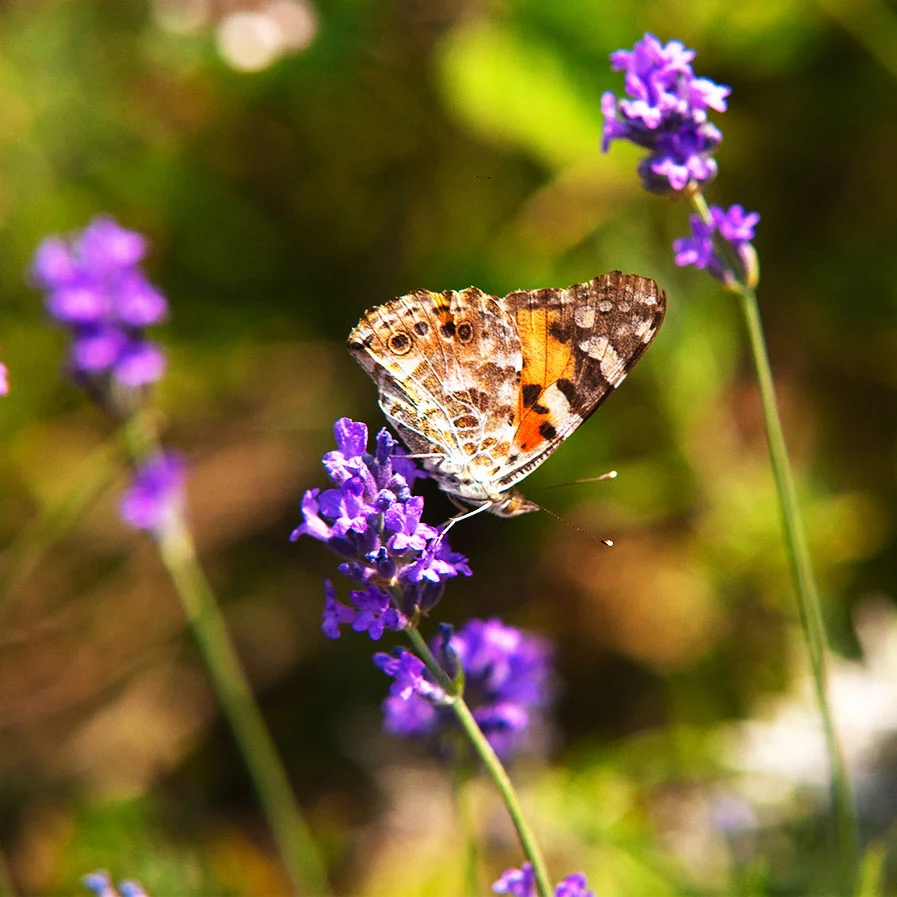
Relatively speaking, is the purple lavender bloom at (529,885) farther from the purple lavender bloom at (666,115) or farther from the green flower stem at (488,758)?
the purple lavender bloom at (666,115)

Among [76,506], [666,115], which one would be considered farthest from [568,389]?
[76,506]

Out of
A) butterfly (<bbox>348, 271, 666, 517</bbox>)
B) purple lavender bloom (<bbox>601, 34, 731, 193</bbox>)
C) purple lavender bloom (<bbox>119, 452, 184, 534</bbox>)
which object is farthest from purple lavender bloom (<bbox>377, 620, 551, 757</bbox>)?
purple lavender bloom (<bbox>119, 452, 184, 534</bbox>)

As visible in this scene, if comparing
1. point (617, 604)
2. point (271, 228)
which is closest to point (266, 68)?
point (271, 228)

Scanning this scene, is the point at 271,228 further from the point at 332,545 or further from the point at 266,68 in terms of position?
the point at 332,545

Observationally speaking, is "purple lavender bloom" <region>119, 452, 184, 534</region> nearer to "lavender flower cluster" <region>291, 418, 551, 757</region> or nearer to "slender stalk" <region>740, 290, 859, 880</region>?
"lavender flower cluster" <region>291, 418, 551, 757</region>

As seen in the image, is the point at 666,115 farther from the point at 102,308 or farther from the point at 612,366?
the point at 102,308

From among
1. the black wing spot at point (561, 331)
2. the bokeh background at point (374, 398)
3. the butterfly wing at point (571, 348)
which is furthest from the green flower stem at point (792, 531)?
the bokeh background at point (374, 398)

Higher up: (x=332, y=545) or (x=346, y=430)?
(x=346, y=430)

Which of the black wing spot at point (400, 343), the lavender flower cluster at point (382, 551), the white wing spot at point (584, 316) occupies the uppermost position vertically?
the black wing spot at point (400, 343)
